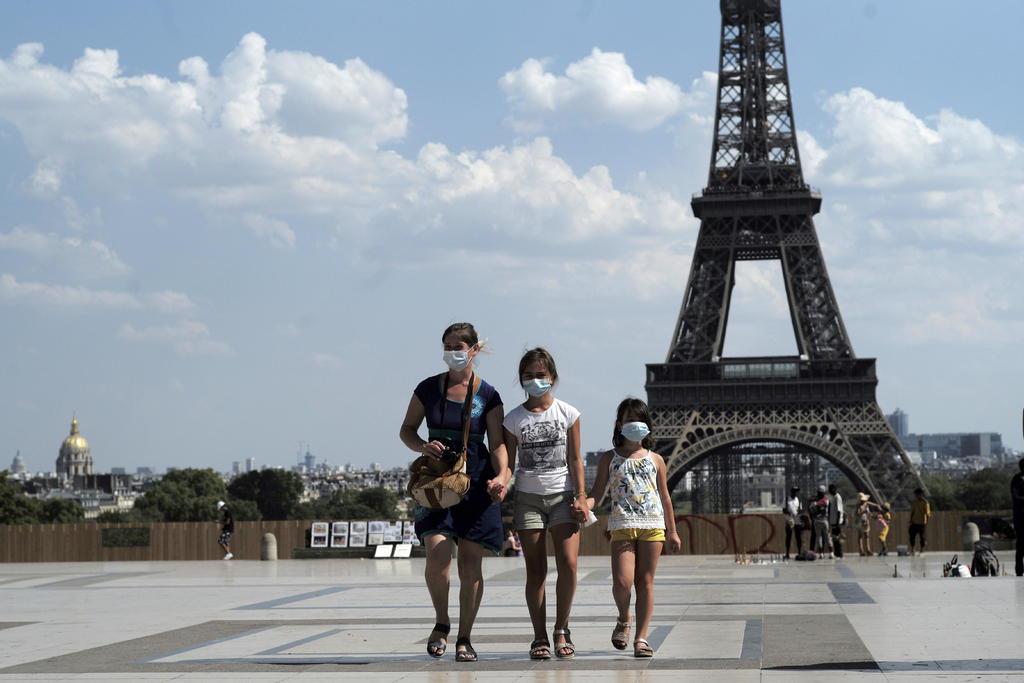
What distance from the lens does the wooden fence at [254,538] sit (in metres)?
35.9

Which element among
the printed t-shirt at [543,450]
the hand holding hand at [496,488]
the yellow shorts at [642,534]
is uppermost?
the printed t-shirt at [543,450]

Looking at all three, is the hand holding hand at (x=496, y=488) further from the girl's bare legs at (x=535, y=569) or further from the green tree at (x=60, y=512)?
the green tree at (x=60, y=512)

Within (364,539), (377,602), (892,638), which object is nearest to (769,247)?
(364,539)

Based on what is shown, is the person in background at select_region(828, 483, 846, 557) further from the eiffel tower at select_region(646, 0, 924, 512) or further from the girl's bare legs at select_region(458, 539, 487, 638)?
the eiffel tower at select_region(646, 0, 924, 512)

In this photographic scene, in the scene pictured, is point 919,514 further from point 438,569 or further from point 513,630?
point 438,569

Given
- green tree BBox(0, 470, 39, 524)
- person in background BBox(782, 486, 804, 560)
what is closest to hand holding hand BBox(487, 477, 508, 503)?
person in background BBox(782, 486, 804, 560)

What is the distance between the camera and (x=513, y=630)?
12477 mm

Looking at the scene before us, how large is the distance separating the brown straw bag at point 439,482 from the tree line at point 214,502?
299 ft

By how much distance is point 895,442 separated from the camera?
69812 mm

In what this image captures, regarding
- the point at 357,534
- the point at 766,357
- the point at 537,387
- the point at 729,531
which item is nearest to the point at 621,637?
the point at 537,387

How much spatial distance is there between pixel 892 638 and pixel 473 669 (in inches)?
134

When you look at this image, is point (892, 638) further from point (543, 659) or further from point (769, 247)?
point (769, 247)

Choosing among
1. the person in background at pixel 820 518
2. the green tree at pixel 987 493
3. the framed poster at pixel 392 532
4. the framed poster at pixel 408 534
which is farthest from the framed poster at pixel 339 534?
the green tree at pixel 987 493

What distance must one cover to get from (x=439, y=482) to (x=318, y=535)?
27.1 metres
